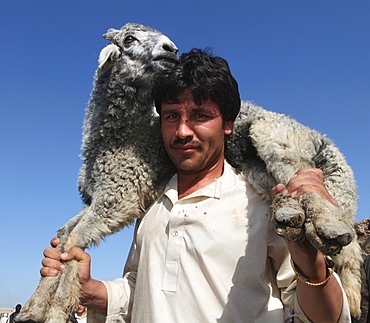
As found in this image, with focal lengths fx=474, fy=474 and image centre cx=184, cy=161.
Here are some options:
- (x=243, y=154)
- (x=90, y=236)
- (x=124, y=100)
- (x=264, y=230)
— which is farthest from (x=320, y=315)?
(x=124, y=100)

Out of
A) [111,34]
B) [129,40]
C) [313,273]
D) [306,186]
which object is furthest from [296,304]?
[111,34]

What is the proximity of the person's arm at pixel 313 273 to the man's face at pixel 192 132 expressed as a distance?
2.12ft

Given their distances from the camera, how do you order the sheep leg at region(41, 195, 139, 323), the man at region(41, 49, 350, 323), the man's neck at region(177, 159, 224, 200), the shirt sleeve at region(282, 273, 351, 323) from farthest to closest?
the man's neck at region(177, 159, 224, 200)
the sheep leg at region(41, 195, 139, 323)
the man at region(41, 49, 350, 323)
the shirt sleeve at region(282, 273, 351, 323)

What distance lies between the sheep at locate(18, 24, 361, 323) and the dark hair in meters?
0.30

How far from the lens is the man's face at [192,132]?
294cm

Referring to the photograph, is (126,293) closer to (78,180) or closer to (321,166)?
(78,180)

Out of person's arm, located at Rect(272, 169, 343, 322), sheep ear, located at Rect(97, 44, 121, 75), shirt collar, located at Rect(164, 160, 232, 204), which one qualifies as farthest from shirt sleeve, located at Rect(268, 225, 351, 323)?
sheep ear, located at Rect(97, 44, 121, 75)

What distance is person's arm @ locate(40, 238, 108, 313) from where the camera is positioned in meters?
2.98

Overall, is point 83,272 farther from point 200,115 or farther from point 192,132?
point 200,115

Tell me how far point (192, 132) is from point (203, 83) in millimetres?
324

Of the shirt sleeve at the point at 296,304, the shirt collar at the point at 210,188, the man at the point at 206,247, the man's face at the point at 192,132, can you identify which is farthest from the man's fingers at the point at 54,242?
the shirt sleeve at the point at 296,304

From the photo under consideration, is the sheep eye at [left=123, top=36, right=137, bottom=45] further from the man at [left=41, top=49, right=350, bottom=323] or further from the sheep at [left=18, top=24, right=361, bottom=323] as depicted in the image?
the man at [left=41, top=49, right=350, bottom=323]

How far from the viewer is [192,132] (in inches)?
115

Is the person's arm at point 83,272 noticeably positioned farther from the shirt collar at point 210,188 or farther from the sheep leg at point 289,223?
the sheep leg at point 289,223
